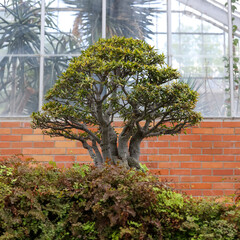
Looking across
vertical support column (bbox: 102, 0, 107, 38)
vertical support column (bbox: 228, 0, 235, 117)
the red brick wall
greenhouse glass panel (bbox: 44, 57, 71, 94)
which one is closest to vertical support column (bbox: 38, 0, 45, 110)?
greenhouse glass panel (bbox: 44, 57, 71, 94)

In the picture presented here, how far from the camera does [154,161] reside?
5.19 m

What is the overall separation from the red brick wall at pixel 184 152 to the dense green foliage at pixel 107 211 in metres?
1.96

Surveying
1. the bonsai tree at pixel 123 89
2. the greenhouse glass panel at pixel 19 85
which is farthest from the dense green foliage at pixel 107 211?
the greenhouse glass panel at pixel 19 85

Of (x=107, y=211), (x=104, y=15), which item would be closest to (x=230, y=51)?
(x=104, y=15)

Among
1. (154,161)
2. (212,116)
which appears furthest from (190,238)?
(212,116)

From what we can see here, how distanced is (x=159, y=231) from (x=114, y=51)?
1710 millimetres

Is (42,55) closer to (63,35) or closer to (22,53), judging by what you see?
(22,53)

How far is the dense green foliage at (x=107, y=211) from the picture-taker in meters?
2.85

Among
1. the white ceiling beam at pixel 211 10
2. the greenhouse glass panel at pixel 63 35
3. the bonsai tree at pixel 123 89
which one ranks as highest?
the white ceiling beam at pixel 211 10

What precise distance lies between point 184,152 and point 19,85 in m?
2.73

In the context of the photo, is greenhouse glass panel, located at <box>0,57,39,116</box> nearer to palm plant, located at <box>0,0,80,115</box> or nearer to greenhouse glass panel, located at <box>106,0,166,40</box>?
palm plant, located at <box>0,0,80,115</box>

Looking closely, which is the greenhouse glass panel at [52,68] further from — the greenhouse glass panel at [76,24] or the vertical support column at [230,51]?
the vertical support column at [230,51]

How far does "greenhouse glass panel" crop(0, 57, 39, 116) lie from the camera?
5355 mm

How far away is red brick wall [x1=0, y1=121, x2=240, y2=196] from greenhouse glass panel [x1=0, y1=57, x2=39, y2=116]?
242mm
